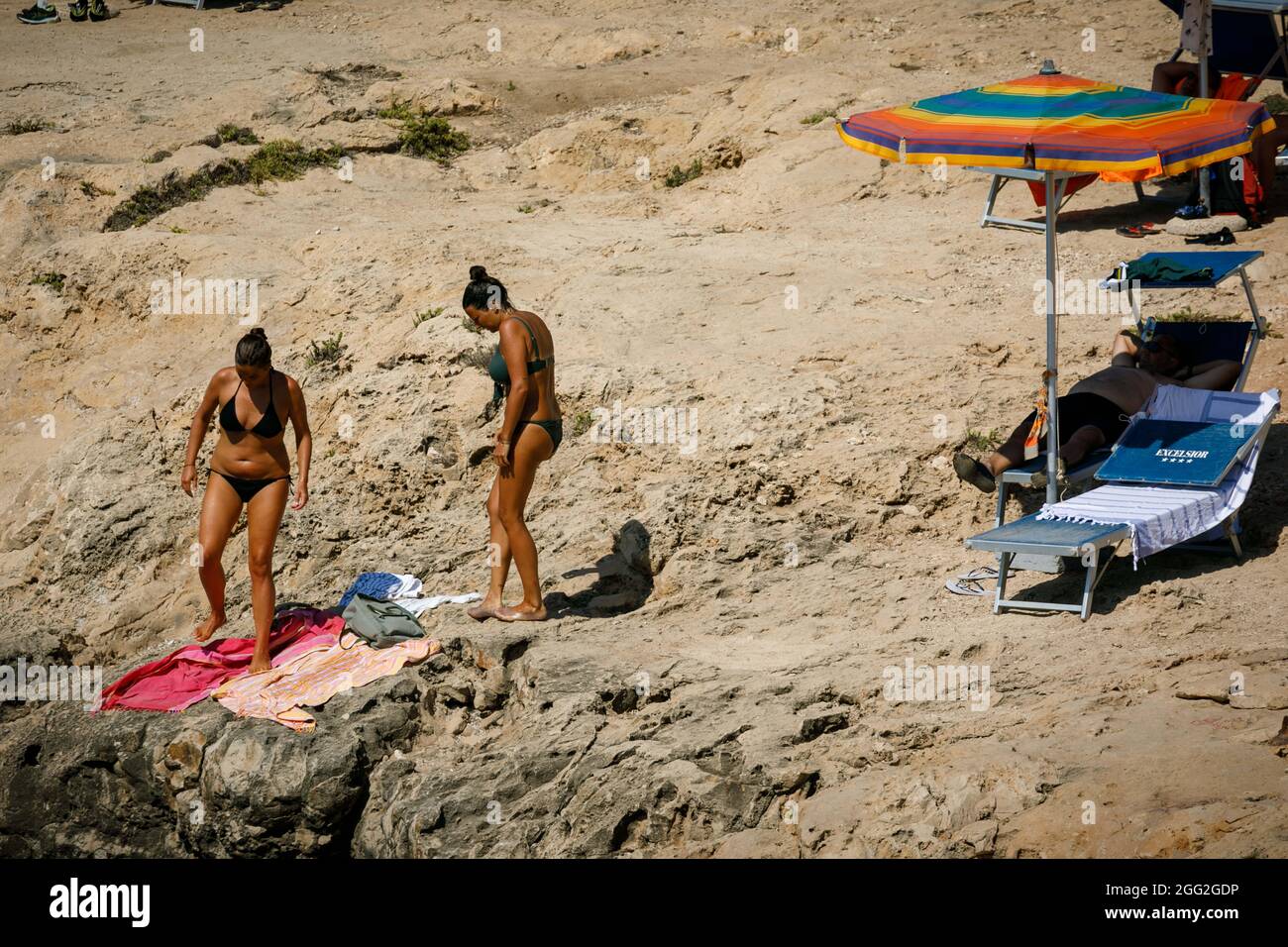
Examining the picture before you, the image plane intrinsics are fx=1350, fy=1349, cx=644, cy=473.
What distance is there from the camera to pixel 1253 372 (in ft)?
→ 27.7

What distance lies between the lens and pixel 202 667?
21.7ft

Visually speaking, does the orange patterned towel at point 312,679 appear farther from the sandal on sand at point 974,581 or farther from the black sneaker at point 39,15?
the black sneaker at point 39,15

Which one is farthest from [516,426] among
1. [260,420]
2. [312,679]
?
[312,679]

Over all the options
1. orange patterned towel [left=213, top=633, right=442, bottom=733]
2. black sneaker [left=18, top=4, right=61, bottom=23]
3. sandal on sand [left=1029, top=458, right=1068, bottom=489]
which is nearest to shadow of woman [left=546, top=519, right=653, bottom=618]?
orange patterned towel [left=213, top=633, right=442, bottom=733]

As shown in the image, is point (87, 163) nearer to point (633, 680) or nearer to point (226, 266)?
point (226, 266)

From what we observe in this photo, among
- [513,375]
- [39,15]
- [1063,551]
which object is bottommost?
[1063,551]

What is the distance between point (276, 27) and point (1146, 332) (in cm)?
1462

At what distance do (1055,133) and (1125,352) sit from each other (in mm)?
1926

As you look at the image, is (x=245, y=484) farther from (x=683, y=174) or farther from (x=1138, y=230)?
(x=683, y=174)

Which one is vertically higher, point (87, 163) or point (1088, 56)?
point (1088, 56)

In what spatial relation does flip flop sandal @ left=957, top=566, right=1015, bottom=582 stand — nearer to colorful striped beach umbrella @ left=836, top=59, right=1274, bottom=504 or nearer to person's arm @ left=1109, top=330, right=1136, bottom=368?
colorful striped beach umbrella @ left=836, top=59, right=1274, bottom=504

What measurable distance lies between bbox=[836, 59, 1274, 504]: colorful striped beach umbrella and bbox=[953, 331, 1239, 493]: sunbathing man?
275mm

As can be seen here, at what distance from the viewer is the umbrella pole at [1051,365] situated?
6.70m

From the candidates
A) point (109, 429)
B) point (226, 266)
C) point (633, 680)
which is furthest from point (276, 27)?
point (633, 680)
